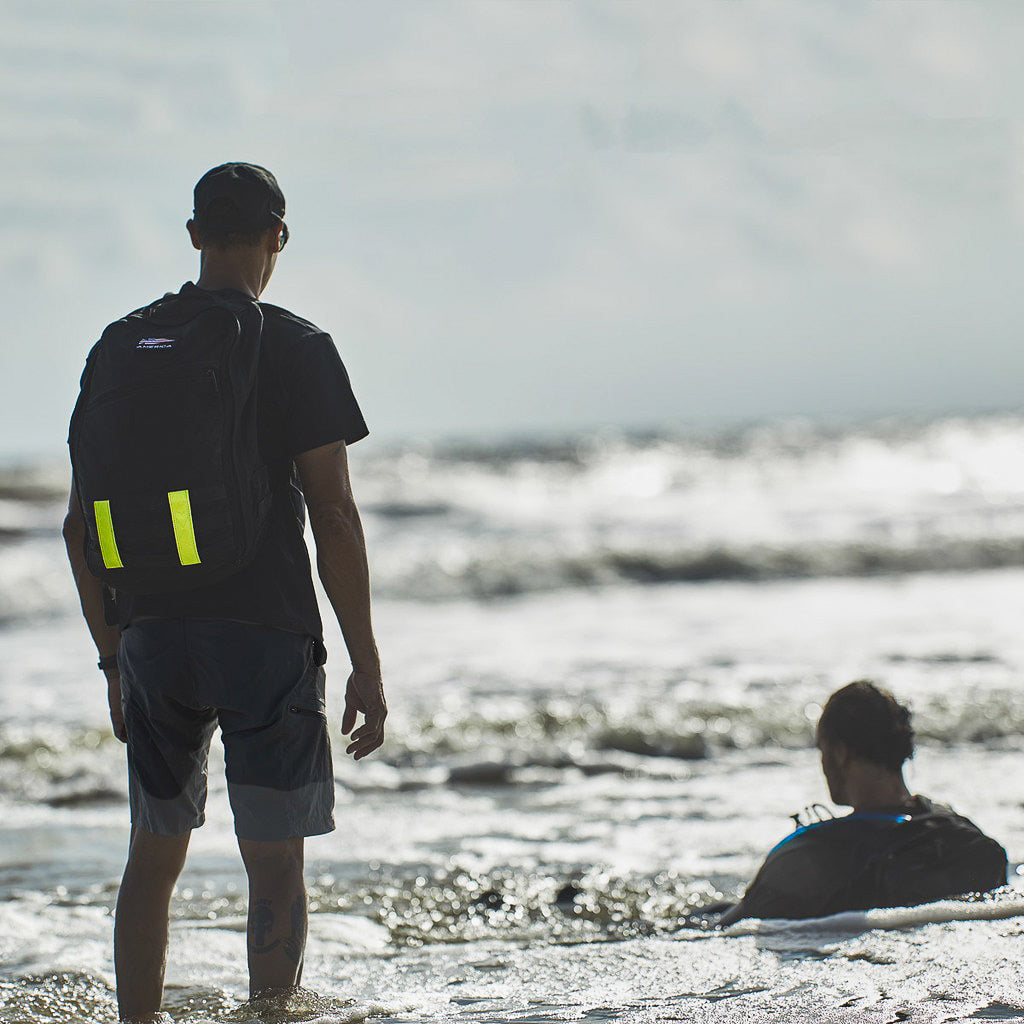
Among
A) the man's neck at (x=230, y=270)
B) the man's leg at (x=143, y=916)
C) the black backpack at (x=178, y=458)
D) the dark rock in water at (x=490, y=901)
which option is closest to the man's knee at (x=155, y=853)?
the man's leg at (x=143, y=916)

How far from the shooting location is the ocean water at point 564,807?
10.2 feet

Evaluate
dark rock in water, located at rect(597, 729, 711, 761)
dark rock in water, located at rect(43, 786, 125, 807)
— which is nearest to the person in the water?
dark rock in water, located at rect(597, 729, 711, 761)

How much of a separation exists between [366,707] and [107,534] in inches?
25.4

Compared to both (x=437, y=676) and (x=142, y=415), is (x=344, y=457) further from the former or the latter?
(x=437, y=676)

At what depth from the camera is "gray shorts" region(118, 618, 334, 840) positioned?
2596mm

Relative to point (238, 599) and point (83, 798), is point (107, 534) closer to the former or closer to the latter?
point (238, 599)

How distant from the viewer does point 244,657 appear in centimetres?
259

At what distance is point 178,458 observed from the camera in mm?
2512

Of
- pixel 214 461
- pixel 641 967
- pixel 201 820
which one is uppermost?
pixel 214 461

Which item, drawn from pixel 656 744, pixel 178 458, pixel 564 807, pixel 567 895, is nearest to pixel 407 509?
pixel 656 744

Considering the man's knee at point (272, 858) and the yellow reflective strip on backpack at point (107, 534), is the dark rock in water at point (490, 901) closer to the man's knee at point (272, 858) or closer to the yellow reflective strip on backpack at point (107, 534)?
the man's knee at point (272, 858)

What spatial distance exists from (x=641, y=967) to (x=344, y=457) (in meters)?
1.56

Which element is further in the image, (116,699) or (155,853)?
(116,699)

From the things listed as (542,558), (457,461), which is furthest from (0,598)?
(457,461)
